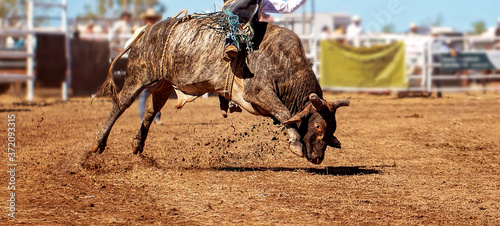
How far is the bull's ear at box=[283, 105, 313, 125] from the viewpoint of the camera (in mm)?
5215

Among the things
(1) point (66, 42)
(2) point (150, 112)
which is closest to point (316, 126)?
(2) point (150, 112)

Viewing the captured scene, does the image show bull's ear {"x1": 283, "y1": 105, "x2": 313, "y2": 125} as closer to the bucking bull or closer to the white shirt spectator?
the bucking bull

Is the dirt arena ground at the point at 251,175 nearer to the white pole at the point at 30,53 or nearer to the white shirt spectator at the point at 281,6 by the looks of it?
the white shirt spectator at the point at 281,6

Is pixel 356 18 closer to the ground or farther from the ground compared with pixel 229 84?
farther from the ground

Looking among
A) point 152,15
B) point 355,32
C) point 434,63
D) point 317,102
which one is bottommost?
point 434,63

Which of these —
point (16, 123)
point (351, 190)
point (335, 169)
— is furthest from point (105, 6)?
point (351, 190)

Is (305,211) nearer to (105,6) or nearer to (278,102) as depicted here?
(278,102)

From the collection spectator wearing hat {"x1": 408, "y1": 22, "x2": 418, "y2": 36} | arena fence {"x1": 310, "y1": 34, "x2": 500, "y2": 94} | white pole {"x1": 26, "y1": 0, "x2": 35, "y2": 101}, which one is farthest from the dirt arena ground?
spectator wearing hat {"x1": 408, "y1": 22, "x2": 418, "y2": 36}

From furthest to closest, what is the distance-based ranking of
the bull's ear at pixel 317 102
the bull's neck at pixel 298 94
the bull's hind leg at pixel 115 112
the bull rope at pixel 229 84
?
the bull's hind leg at pixel 115 112
the bull rope at pixel 229 84
the bull's neck at pixel 298 94
the bull's ear at pixel 317 102

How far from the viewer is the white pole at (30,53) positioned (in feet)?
44.9

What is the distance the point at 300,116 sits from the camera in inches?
207

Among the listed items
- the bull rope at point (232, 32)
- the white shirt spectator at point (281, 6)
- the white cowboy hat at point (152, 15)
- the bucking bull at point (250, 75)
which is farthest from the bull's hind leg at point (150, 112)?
the white cowboy hat at point (152, 15)

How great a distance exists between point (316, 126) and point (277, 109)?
0.39 meters

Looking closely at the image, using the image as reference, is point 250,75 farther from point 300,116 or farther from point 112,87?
point 112,87
